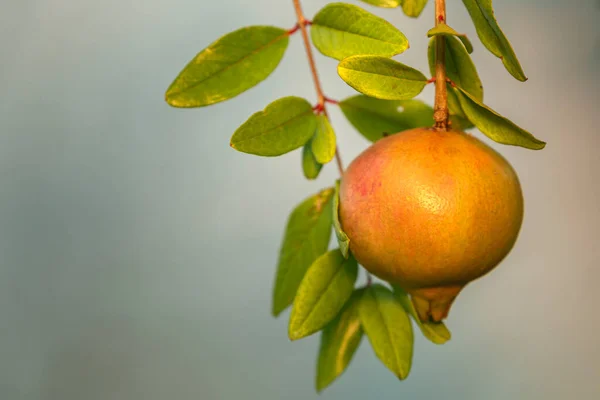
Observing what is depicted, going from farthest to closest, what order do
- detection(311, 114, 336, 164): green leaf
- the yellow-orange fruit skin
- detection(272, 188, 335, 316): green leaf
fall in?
1. detection(272, 188, 335, 316): green leaf
2. detection(311, 114, 336, 164): green leaf
3. the yellow-orange fruit skin

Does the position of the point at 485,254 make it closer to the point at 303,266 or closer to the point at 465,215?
the point at 465,215

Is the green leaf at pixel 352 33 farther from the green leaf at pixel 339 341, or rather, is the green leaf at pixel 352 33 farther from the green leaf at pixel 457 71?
the green leaf at pixel 339 341

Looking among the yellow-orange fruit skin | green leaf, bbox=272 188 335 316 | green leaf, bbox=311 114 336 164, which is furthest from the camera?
green leaf, bbox=272 188 335 316

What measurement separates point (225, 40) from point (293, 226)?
7.9 inches

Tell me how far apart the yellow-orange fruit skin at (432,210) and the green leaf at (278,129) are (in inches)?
3.4

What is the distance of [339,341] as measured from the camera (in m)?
0.63

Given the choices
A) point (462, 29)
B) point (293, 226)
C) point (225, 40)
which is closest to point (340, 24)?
point (225, 40)

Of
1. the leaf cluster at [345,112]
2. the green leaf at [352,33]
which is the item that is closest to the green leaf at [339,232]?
the leaf cluster at [345,112]

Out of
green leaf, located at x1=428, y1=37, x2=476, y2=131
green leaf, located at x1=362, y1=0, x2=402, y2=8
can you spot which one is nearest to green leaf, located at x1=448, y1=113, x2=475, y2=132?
green leaf, located at x1=428, y1=37, x2=476, y2=131

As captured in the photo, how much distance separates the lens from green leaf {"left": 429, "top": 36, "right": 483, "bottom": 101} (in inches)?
20.2

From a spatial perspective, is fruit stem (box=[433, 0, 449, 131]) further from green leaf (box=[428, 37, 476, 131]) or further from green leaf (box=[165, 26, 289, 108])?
green leaf (box=[165, 26, 289, 108])

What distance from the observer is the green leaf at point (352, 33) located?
0.51m

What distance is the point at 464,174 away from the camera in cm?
45

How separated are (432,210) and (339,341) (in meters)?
0.23
